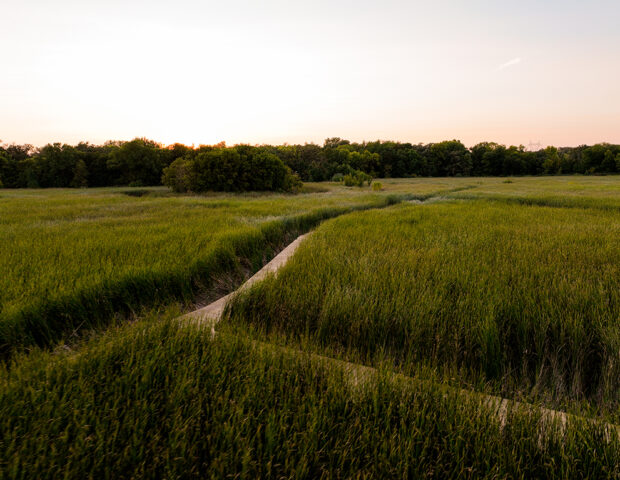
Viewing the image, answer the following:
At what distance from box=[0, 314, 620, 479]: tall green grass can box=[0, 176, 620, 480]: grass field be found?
1cm

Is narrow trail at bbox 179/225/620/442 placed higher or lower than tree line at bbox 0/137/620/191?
lower

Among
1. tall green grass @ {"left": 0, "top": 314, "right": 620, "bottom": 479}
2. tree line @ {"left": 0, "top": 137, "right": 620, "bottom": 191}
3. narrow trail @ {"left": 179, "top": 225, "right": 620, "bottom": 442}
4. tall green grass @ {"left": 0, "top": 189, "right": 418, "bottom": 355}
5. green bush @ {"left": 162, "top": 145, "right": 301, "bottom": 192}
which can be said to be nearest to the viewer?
tall green grass @ {"left": 0, "top": 314, "right": 620, "bottom": 479}

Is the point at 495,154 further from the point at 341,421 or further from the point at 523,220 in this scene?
the point at 341,421

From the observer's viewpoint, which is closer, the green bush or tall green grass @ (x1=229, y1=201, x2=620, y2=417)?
tall green grass @ (x1=229, y1=201, x2=620, y2=417)

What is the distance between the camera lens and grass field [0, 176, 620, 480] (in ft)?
4.34

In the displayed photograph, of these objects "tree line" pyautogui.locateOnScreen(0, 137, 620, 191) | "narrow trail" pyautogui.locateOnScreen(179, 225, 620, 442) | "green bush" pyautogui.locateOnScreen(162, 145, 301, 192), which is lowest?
"narrow trail" pyautogui.locateOnScreen(179, 225, 620, 442)

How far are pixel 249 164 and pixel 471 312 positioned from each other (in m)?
25.6

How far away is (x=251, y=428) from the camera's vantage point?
146cm

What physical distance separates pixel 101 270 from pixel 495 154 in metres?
92.1

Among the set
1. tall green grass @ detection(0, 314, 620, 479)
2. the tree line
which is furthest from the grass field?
the tree line

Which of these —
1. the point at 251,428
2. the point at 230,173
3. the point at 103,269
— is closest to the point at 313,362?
the point at 251,428

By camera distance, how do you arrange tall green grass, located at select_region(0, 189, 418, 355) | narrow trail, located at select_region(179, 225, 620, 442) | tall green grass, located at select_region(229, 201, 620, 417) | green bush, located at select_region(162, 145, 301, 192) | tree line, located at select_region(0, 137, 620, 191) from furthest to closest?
tree line, located at select_region(0, 137, 620, 191), green bush, located at select_region(162, 145, 301, 192), tall green grass, located at select_region(0, 189, 418, 355), tall green grass, located at select_region(229, 201, 620, 417), narrow trail, located at select_region(179, 225, 620, 442)

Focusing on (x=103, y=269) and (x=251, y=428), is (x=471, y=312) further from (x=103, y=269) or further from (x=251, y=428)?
(x=103, y=269)

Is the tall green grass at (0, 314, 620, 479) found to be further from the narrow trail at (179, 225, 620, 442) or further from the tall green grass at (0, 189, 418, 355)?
the tall green grass at (0, 189, 418, 355)
